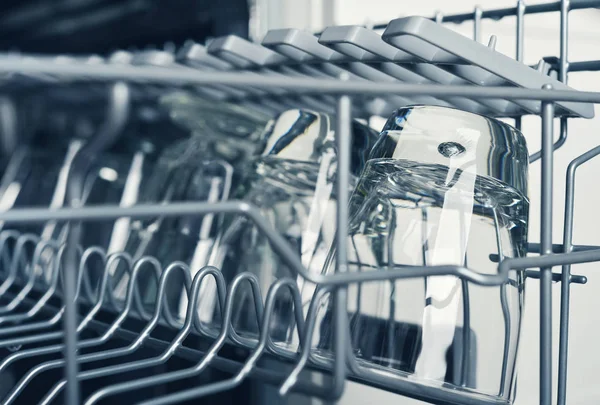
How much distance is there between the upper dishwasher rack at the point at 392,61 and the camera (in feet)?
0.89

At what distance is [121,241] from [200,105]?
15 cm

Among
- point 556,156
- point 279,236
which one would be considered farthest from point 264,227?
point 556,156

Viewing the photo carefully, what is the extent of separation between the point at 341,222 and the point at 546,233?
10 cm

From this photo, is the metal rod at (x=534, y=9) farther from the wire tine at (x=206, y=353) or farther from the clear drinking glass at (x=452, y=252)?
the wire tine at (x=206, y=353)

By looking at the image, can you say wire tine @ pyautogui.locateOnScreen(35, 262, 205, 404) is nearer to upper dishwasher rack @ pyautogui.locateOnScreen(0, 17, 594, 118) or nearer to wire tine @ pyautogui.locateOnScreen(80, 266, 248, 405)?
wire tine @ pyautogui.locateOnScreen(80, 266, 248, 405)

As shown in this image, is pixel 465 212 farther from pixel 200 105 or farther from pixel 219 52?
pixel 200 105

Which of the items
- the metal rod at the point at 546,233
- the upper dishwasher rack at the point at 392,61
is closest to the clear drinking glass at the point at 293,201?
the upper dishwasher rack at the point at 392,61

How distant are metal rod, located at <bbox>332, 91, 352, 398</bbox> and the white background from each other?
0.81 feet

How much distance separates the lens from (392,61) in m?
0.31

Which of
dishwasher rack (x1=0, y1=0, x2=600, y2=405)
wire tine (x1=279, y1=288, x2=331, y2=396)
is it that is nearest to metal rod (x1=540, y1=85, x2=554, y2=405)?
dishwasher rack (x1=0, y1=0, x2=600, y2=405)

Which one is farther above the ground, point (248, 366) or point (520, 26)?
point (520, 26)

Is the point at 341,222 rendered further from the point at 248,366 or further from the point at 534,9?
the point at 534,9

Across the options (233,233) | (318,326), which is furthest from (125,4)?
(318,326)

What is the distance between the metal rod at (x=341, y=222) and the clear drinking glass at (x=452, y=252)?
0.30 ft
